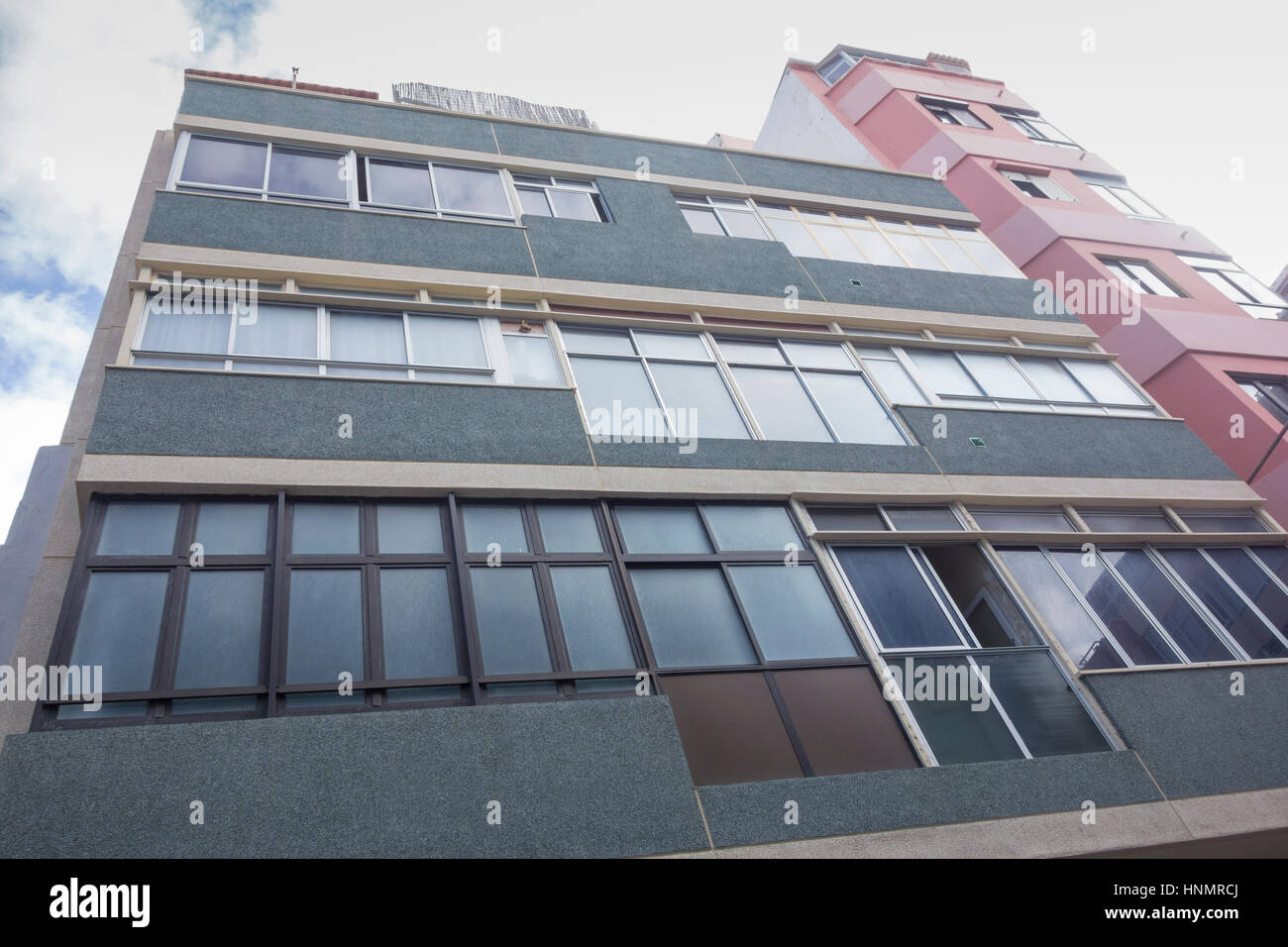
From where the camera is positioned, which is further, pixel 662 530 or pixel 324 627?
pixel 662 530

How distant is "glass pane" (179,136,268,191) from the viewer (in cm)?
1162

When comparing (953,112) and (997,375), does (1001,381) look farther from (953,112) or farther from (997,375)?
(953,112)

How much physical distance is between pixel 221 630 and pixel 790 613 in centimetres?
545

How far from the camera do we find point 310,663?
727cm

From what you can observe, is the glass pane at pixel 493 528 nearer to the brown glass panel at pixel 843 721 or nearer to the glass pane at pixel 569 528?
the glass pane at pixel 569 528

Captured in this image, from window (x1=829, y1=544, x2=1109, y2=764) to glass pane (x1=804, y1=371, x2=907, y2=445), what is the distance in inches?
74.4

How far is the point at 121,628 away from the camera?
707 cm

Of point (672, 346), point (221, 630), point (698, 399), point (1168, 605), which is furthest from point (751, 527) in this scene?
point (221, 630)

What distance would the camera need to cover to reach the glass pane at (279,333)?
32.1 feet

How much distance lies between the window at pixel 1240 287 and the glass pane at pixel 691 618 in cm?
1507

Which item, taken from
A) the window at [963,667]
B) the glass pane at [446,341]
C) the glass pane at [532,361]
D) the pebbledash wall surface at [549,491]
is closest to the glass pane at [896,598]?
the window at [963,667]

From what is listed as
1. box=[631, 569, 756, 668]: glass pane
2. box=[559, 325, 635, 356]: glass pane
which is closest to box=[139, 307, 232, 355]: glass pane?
box=[559, 325, 635, 356]: glass pane
